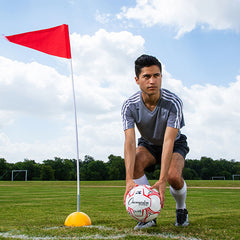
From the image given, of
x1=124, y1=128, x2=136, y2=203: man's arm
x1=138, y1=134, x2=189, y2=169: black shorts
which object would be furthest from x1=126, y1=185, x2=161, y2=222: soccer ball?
x1=138, y1=134, x2=189, y2=169: black shorts

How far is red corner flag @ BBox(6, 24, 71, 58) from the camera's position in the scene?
6129 mm

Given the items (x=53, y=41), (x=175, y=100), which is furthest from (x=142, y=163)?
(x=53, y=41)

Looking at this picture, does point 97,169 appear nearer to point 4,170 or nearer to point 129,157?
point 4,170

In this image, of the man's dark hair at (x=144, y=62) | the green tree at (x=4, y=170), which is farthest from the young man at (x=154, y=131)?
the green tree at (x=4, y=170)

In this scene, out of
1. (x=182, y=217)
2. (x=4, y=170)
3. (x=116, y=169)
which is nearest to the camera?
(x=182, y=217)

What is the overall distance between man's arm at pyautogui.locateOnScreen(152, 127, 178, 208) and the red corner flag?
2844 mm

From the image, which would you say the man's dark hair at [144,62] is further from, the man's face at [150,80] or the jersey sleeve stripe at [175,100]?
the jersey sleeve stripe at [175,100]

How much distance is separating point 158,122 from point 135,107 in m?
0.40

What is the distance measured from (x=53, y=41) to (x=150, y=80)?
265 centimetres

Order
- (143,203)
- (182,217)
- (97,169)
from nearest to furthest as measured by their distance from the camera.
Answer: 1. (143,203)
2. (182,217)
3. (97,169)

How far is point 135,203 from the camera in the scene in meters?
4.05

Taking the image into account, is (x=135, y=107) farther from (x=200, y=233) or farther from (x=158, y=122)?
(x=200, y=233)

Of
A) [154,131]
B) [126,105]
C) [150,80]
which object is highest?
[150,80]

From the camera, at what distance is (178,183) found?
4746mm
